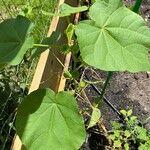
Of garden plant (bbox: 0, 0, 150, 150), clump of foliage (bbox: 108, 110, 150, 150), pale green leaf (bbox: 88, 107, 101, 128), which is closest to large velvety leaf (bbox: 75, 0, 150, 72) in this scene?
garden plant (bbox: 0, 0, 150, 150)

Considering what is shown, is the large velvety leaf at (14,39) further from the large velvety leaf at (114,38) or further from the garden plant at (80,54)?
the large velvety leaf at (114,38)

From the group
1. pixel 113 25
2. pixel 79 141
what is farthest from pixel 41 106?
pixel 113 25

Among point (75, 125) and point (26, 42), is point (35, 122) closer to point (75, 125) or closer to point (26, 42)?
point (75, 125)

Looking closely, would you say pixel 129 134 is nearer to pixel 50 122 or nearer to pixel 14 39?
pixel 50 122

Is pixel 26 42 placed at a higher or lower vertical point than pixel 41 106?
higher

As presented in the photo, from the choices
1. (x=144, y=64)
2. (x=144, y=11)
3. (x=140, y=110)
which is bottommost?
(x=140, y=110)

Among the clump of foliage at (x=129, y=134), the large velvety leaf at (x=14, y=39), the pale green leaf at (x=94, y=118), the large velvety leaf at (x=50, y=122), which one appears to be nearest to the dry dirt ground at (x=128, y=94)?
the clump of foliage at (x=129, y=134)

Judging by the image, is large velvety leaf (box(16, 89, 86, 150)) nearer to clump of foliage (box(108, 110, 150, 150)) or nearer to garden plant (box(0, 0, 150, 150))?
garden plant (box(0, 0, 150, 150))
